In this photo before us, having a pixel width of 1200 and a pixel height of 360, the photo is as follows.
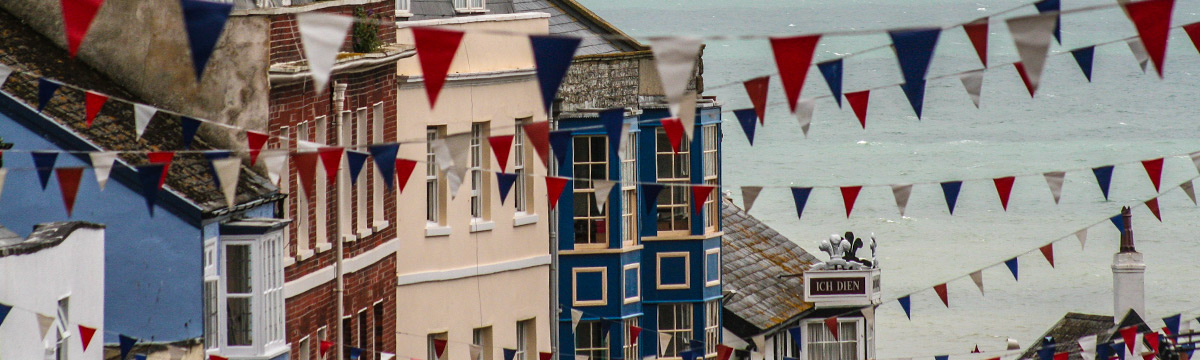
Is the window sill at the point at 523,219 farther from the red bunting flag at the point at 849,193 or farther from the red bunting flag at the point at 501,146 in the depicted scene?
the red bunting flag at the point at 501,146

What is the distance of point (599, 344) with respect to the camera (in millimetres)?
35594

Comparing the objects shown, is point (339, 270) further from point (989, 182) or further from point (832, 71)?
point (989, 182)

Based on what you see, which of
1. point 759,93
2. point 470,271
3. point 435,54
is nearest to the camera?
point 435,54

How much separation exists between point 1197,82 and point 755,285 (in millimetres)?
107248

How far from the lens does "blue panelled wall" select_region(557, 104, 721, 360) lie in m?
34.9

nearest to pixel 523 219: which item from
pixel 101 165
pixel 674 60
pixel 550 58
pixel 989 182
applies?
pixel 101 165

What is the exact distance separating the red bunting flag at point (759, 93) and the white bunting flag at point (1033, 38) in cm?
289

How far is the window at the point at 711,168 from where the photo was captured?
37062 millimetres

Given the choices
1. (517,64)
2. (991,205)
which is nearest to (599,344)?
(517,64)

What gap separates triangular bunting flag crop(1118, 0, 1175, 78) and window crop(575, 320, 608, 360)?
23.3m

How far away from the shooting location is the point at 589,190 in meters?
35.2

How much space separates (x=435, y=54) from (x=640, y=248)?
23.6 meters

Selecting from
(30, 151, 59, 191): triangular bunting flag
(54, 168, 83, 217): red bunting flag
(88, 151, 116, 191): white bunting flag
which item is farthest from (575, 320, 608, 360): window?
(54, 168, 83, 217): red bunting flag

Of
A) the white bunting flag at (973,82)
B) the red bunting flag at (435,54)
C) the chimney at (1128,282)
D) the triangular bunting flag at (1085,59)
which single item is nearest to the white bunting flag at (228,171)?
the red bunting flag at (435,54)
